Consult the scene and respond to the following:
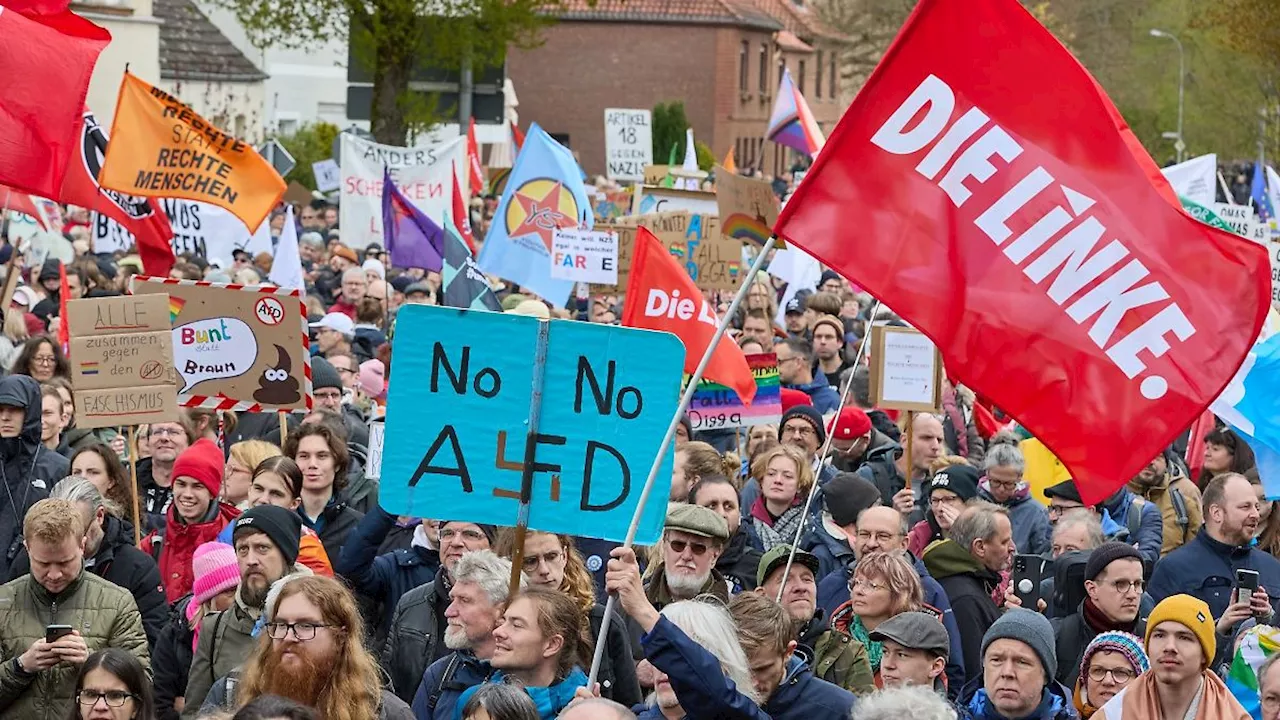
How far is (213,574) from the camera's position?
7359mm

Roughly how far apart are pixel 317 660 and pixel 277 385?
5035mm

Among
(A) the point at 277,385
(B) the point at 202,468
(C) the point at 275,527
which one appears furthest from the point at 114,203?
(C) the point at 275,527

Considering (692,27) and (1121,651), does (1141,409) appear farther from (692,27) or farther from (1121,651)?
(692,27)

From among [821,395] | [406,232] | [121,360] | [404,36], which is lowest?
[821,395]

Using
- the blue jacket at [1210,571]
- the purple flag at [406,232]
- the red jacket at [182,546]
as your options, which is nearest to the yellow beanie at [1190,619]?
the blue jacket at [1210,571]

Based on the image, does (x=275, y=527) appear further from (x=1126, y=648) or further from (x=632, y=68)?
(x=632, y=68)

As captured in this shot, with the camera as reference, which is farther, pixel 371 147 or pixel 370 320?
pixel 371 147

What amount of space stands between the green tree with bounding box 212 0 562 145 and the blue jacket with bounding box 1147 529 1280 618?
113 ft

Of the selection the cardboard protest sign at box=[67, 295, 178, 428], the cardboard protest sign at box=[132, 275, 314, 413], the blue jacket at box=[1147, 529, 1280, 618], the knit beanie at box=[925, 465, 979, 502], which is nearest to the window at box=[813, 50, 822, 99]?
the cardboard protest sign at box=[132, 275, 314, 413]

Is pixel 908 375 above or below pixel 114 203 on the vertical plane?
below

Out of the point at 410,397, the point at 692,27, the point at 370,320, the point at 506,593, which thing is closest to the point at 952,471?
the point at 506,593

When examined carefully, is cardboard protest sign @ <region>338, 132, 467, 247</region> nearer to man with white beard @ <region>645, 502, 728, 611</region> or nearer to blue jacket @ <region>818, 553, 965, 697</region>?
blue jacket @ <region>818, 553, 965, 697</region>

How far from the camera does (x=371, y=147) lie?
77.1 ft

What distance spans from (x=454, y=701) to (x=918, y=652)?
55.4 inches
